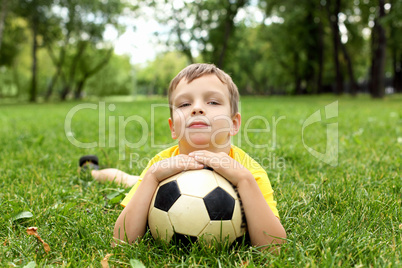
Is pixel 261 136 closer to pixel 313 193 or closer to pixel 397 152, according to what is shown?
pixel 397 152

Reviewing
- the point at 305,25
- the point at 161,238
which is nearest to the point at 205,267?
the point at 161,238

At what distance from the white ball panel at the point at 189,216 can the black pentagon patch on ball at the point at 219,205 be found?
31 mm

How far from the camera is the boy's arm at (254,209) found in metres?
1.95

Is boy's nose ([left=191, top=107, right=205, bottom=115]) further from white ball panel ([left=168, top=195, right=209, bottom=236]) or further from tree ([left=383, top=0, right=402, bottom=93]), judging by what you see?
tree ([left=383, top=0, right=402, bottom=93])

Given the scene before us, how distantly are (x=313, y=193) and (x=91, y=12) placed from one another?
31384 mm

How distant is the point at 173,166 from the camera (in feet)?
6.83

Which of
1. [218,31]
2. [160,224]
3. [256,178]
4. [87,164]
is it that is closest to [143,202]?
[160,224]

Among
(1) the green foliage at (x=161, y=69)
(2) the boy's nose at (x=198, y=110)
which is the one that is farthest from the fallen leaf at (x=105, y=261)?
(1) the green foliage at (x=161, y=69)

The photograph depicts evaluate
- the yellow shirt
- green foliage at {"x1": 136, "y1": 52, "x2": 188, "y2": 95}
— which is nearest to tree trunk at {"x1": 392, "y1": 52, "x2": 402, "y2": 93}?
green foliage at {"x1": 136, "y1": 52, "x2": 188, "y2": 95}

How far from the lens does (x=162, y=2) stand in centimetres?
3077

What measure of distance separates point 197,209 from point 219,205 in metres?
0.13

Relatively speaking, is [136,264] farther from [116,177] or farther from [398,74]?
[398,74]

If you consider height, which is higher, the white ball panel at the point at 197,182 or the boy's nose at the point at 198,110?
the boy's nose at the point at 198,110

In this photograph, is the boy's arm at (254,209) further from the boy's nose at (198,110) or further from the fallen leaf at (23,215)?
the fallen leaf at (23,215)
